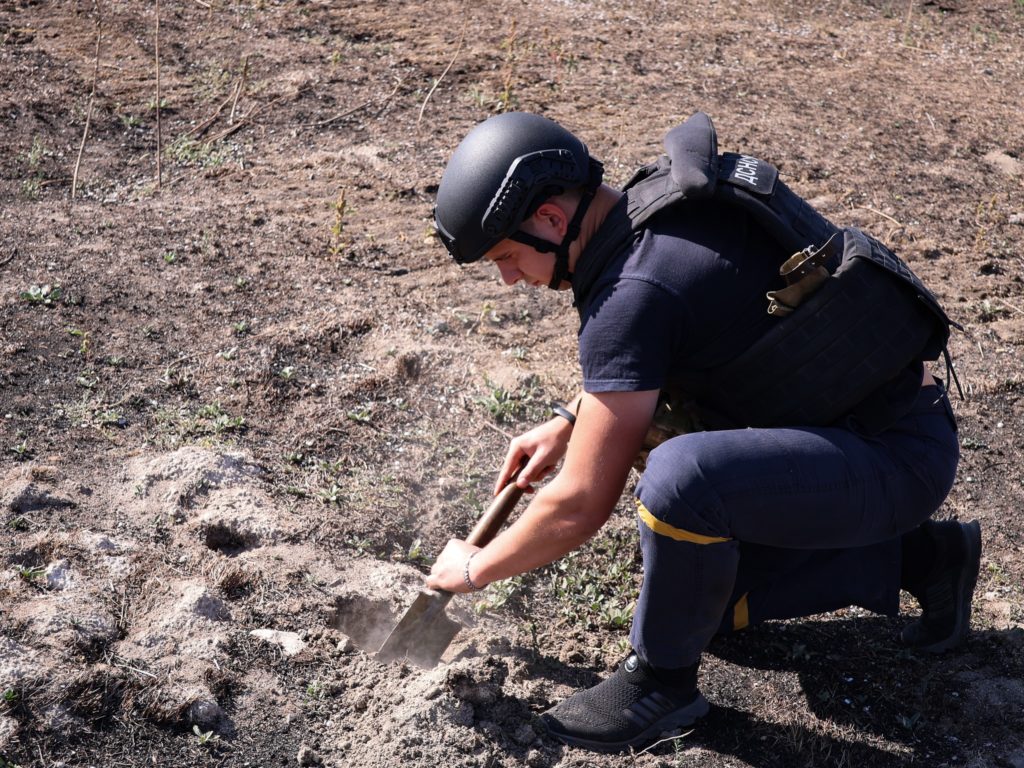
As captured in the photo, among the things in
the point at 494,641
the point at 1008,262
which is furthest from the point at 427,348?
the point at 1008,262

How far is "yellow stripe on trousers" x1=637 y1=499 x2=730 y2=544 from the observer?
96.8 inches

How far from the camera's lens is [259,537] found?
3.33 metres

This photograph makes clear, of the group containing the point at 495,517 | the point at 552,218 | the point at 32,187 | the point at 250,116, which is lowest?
the point at 32,187

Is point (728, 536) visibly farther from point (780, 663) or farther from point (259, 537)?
point (259, 537)

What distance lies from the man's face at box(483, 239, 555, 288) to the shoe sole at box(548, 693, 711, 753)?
114 cm

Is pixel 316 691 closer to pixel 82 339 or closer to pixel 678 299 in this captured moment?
pixel 678 299

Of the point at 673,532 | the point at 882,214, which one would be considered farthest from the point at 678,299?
the point at 882,214

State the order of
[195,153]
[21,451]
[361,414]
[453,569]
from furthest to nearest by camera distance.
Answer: [195,153], [361,414], [21,451], [453,569]

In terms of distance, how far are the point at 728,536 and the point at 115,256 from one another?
3316 mm

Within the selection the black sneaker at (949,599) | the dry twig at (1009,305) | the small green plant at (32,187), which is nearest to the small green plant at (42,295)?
the small green plant at (32,187)

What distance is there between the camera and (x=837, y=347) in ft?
8.12

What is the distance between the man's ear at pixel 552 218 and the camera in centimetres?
253

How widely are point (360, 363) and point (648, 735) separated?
6.66 ft

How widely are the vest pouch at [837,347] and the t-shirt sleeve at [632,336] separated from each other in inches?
10.2
